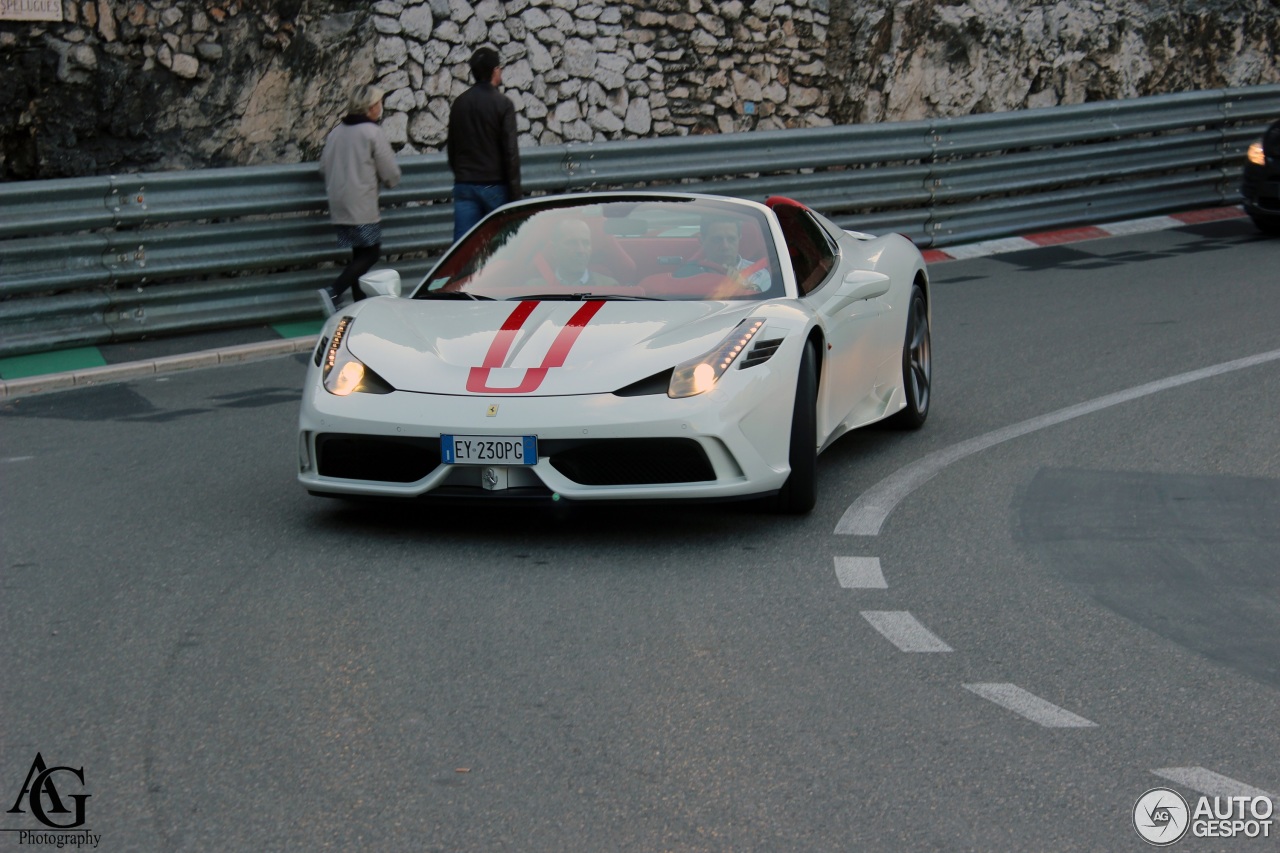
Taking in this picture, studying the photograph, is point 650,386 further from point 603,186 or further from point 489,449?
point 603,186

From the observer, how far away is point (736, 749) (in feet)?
13.1

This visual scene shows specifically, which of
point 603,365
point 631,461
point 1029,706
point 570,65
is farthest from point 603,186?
point 1029,706

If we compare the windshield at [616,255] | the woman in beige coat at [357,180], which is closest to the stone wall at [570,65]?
the woman in beige coat at [357,180]

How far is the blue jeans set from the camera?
11898 millimetres

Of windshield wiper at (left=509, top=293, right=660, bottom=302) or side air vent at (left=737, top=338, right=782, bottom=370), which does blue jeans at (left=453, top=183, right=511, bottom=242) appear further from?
side air vent at (left=737, top=338, right=782, bottom=370)

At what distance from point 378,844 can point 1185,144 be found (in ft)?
50.2

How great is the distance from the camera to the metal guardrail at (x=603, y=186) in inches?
422

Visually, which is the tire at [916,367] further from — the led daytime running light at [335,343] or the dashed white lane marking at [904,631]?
the dashed white lane marking at [904,631]

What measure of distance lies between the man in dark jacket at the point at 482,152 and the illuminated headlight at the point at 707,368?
598 cm

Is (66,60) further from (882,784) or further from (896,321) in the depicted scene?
(882,784)

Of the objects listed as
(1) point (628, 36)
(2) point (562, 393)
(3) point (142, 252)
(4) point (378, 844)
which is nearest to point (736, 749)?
(4) point (378, 844)

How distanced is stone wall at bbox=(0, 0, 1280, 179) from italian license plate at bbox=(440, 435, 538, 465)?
804 cm

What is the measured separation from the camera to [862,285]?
693 cm

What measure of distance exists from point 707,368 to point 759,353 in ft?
0.86
